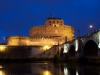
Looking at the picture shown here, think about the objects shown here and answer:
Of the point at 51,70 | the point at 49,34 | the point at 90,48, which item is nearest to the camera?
the point at 51,70

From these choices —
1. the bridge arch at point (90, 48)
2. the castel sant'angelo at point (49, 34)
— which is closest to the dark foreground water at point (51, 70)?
the bridge arch at point (90, 48)

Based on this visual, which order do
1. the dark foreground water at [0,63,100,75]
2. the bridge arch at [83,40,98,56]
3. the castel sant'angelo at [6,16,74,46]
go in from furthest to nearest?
the castel sant'angelo at [6,16,74,46] < the bridge arch at [83,40,98,56] < the dark foreground water at [0,63,100,75]

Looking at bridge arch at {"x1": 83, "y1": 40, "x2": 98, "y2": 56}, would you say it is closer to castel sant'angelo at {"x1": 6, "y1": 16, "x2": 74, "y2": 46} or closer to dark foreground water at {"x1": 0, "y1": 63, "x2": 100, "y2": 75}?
dark foreground water at {"x1": 0, "y1": 63, "x2": 100, "y2": 75}

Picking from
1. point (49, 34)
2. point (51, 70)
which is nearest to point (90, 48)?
point (51, 70)

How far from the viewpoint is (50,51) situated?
6681 centimetres

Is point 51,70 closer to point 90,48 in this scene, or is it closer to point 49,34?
point 90,48

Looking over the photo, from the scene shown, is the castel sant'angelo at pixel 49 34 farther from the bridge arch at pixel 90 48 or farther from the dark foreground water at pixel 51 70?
the dark foreground water at pixel 51 70

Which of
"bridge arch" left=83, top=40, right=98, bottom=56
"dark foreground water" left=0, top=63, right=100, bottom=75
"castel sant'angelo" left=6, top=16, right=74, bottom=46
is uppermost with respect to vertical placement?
"castel sant'angelo" left=6, top=16, right=74, bottom=46

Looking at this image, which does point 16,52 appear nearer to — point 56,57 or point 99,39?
point 56,57

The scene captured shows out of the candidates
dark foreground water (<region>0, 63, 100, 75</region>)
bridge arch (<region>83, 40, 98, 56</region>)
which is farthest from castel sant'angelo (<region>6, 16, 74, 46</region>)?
dark foreground water (<region>0, 63, 100, 75</region>)

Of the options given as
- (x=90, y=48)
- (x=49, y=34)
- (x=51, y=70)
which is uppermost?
(x=49, y=34)

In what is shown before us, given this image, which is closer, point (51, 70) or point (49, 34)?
point (51, 70)

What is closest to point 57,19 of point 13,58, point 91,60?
point 13,58

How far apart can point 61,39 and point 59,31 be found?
25.6 feet
